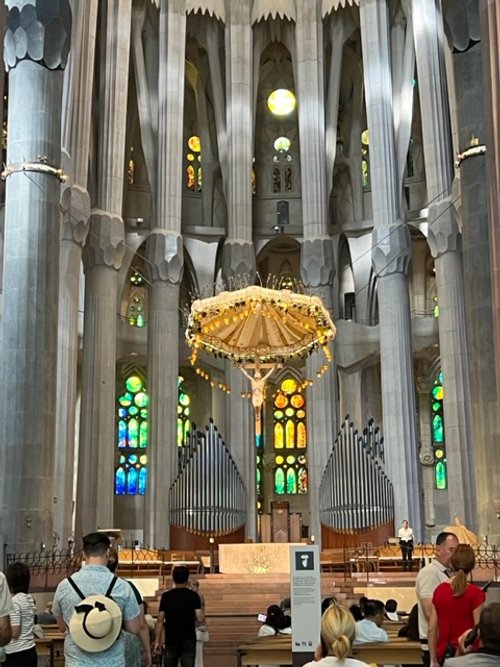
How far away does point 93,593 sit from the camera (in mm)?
4656

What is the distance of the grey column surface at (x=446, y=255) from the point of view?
23031mm

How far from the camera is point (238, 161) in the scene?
28.4m

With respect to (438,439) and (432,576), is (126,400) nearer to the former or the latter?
(438,439)

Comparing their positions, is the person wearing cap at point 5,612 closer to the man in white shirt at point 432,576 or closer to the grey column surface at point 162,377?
the man in white shirt at point 432,576

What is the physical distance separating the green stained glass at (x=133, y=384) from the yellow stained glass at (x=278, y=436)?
4.76 meters

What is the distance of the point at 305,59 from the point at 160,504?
43.8 ft

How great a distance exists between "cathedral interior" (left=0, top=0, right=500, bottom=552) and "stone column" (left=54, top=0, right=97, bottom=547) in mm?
53

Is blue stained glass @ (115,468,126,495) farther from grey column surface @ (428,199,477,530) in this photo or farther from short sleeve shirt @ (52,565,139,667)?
short sleeve shirt @ (52,565,139,667)

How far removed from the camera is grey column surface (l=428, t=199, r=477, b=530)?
22.9m

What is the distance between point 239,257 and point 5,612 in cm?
2325

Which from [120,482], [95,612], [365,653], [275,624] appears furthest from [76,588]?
[120,482]

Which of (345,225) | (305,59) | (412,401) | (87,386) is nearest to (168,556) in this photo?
(87,386)

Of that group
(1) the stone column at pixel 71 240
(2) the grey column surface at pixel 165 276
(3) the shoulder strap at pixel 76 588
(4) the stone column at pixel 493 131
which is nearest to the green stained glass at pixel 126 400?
(2) the grey column surface at pixel 165 276

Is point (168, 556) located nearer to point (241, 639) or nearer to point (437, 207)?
point (241, 639)
